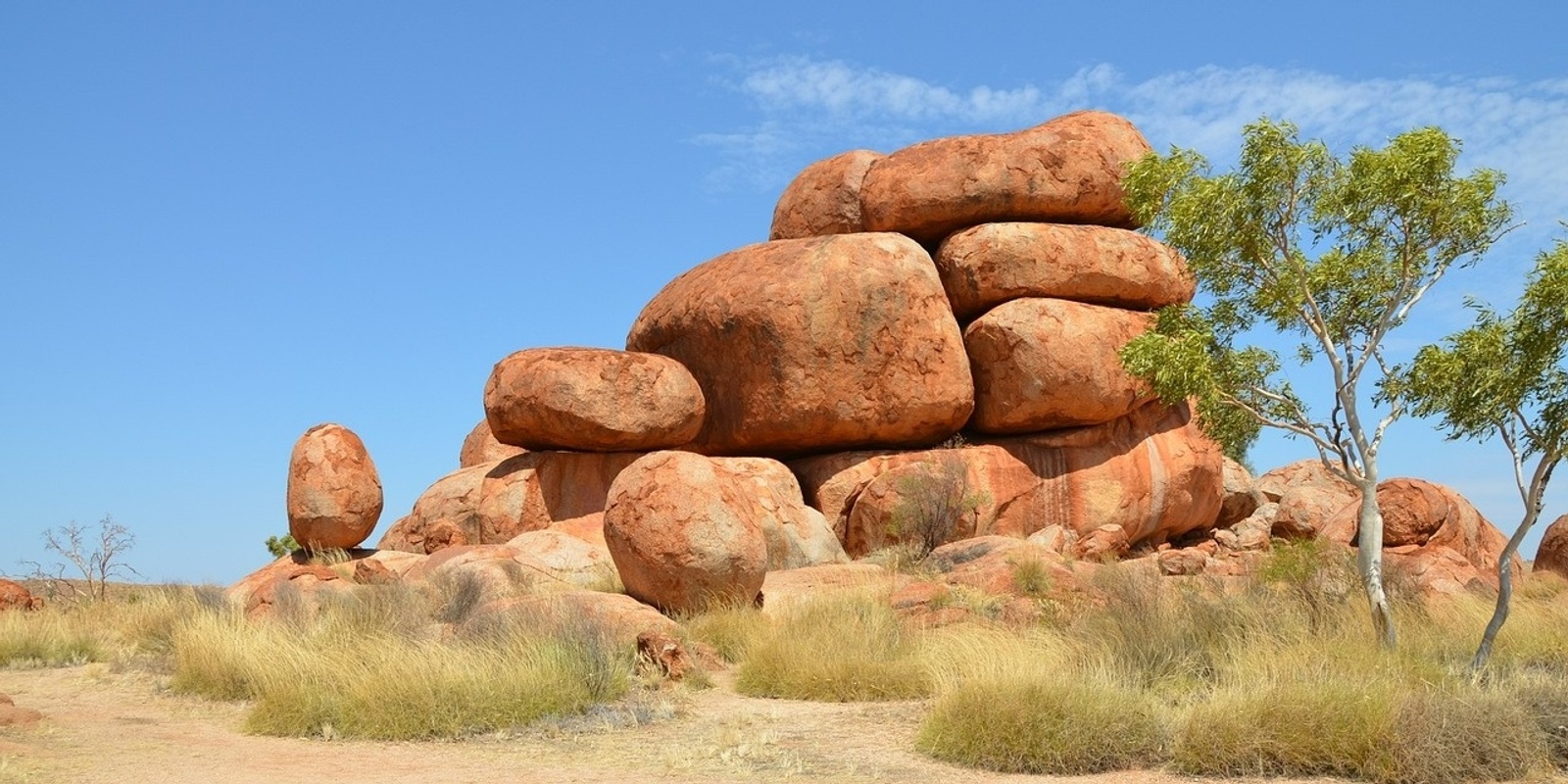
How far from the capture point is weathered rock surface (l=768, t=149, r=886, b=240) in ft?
92.0

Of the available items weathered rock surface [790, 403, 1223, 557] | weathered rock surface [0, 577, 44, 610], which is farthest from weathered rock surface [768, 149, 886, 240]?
weathered rock surface [0, 577, 44, 610]

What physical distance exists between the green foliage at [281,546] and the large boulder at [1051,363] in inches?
505

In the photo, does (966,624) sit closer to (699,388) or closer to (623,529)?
(623,529)

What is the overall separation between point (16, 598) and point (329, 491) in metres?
4.83

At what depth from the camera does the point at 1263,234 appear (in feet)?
47.4

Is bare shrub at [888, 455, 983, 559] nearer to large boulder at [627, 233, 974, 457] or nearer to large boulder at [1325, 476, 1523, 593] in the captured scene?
large boulder at [627, 233, 974, 457]

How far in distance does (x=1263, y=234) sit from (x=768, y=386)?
1151 cm

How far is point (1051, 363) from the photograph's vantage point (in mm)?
24297

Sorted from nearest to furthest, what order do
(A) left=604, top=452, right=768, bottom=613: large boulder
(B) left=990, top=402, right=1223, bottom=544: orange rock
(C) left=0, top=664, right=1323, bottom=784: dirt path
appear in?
(C) left=0, top=664, right=1323, bottom=784: dirt path → (A) left=604, top=452, right=768, bottom=613: large boulder → (B) left=990, top=402, right=1223, bottom=544: orange rock

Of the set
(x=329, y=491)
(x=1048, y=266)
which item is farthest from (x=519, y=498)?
(x=1048, y=266)

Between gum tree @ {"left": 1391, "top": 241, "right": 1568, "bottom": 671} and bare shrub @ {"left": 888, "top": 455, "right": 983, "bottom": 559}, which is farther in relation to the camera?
bare shrub @ {"left": 888, "top": 455, "right": 983, "bottom": 559}

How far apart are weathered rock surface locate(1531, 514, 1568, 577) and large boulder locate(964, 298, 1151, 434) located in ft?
22.7

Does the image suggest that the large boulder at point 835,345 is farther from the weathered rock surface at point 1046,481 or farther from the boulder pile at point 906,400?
the weathered rock surface at point 1046,481

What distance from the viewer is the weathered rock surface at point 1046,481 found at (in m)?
23.9
